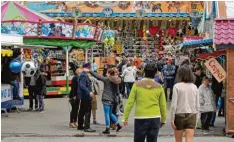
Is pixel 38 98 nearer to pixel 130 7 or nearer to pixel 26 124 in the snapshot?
pixel 26 124

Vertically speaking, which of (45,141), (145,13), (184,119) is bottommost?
(45,141)

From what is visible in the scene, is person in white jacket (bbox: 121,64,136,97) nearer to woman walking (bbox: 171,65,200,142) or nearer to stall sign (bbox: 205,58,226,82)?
stall sign (bbox: 205,58,226,82)

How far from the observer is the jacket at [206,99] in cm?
1164

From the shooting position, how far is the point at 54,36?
21.4 metres

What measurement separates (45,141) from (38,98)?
19.6ft


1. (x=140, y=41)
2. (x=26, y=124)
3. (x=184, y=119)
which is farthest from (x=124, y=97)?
(x=140, y=41)

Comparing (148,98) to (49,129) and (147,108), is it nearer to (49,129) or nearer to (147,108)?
(147,108)

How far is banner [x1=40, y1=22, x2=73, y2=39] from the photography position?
69.7 feet

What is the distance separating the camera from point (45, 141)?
10617 mm

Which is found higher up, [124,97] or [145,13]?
[145,13]

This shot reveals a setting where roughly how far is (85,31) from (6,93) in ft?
23.9

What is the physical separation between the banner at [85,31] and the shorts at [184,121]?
1422 centimetres

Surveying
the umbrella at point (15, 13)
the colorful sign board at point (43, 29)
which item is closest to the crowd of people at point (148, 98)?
the colorful sign board at point (43, 29)

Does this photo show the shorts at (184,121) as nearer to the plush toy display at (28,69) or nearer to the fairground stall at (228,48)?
the fairground stall at (228,48)
